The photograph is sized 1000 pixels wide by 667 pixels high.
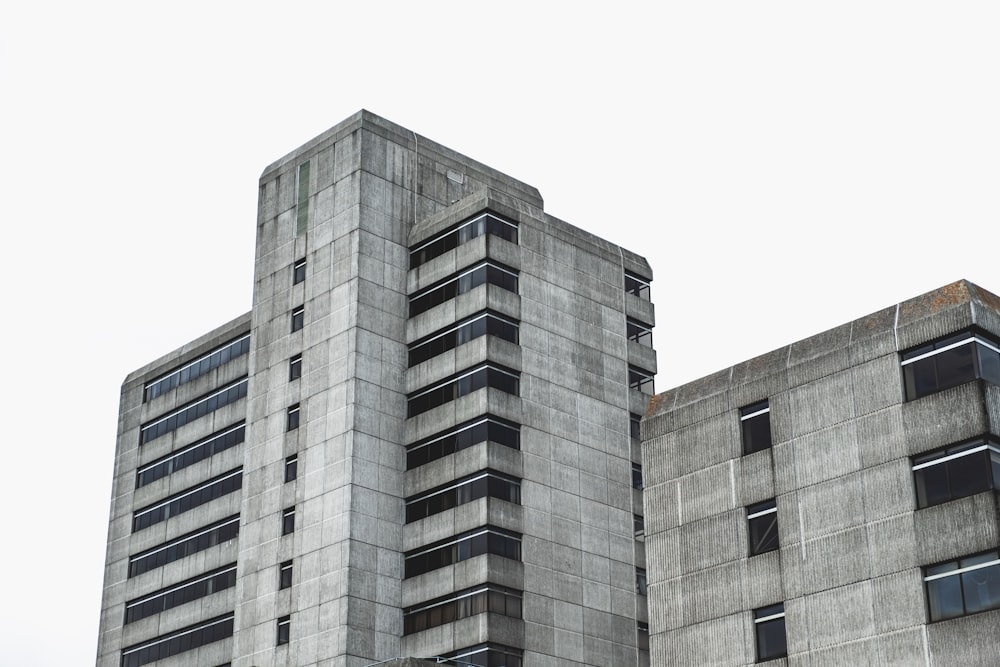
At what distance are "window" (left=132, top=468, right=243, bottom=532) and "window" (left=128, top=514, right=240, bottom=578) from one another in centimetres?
229

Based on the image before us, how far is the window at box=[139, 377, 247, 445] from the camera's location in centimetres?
11231

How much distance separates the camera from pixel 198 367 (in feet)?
386

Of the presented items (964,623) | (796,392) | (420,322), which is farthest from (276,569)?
(964,623)

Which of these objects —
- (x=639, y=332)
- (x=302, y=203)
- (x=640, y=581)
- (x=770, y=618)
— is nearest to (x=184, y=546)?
(x=302, y=203)

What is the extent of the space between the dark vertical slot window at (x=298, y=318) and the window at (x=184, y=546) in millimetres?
15876

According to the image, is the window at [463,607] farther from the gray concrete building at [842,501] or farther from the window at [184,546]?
the gray concrete building at [842,501]

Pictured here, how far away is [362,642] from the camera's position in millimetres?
89250

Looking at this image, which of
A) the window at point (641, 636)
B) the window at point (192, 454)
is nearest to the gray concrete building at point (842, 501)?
the window at point (641, 636)

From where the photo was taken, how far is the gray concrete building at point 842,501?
5816 centimetres

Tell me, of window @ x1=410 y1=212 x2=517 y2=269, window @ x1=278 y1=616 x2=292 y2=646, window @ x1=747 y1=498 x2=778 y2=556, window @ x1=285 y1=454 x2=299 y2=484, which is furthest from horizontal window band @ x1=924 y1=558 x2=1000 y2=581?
window @ x1=285 y1=454 x2=299 y2=484

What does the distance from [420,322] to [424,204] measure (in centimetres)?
992

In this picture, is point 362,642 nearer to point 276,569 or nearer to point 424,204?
point 276,569

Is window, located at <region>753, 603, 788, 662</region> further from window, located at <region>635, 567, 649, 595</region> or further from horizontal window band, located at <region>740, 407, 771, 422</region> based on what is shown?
window, located at <region>635, 567, 649, 595</region>

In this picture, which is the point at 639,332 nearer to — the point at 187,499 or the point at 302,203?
the point at 302,203
